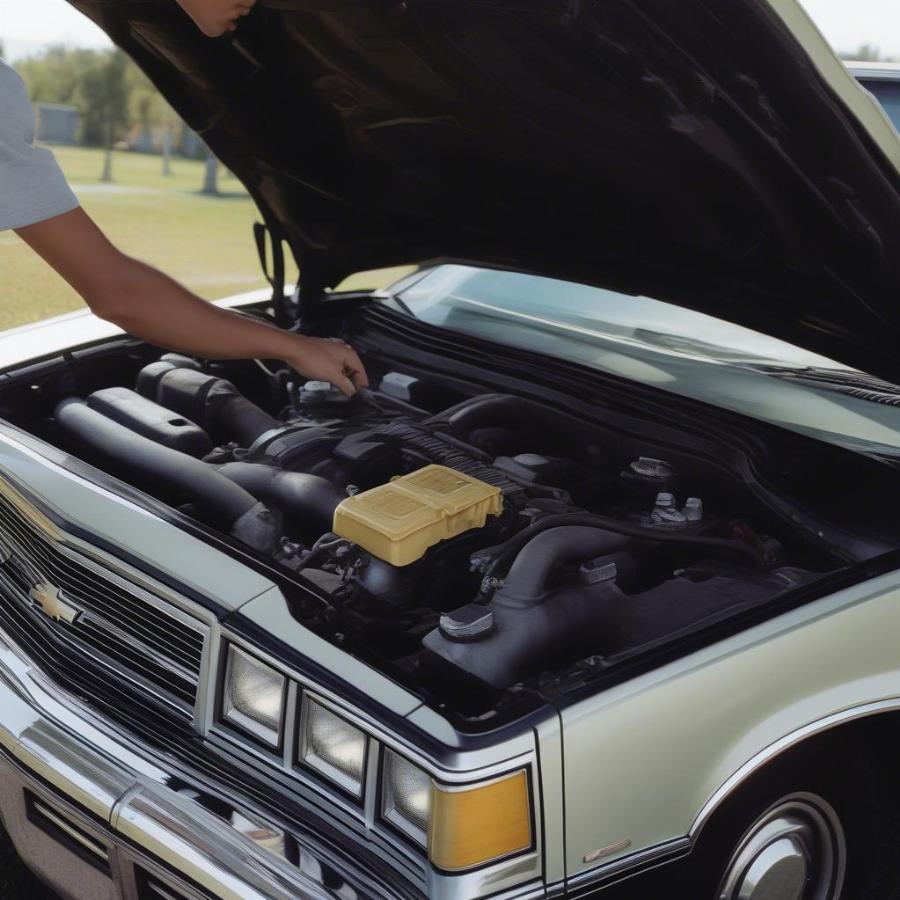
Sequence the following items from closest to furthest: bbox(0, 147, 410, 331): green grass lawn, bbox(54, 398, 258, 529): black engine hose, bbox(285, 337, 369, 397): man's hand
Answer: bbox(54, 398, 258, 529): black engine hose
bbox(285, 337, 369, 397): man's hand
bbox(0, 147, 410, 331): green grass lawn

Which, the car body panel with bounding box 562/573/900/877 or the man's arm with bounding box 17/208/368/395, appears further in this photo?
the man's arm with bounding box 17/208/368/395

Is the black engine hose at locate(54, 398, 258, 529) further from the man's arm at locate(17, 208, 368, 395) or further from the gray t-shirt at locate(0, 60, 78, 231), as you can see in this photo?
the gray t-shirt at locate(0, 60, 78, 231)

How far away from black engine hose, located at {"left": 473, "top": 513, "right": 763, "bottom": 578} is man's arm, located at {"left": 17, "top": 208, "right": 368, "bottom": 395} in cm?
47

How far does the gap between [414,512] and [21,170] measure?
31.6 inches

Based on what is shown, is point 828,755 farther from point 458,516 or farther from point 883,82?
point 883,82

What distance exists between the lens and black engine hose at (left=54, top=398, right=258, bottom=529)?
193 cm

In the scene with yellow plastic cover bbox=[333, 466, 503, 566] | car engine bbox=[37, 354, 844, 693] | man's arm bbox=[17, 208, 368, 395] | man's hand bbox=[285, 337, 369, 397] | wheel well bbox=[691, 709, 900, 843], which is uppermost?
man's arm bbox=[17, 208, 368, 395]

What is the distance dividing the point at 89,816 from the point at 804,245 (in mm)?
1459

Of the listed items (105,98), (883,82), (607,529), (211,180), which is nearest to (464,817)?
(607,529)

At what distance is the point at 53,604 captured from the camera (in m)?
1.81

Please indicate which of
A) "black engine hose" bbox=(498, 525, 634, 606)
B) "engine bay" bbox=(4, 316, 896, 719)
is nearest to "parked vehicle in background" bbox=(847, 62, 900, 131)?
"engine bay" bbox=(4, 316, 896, 719)

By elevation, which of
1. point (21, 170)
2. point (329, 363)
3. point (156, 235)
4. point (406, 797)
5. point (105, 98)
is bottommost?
point (156, 235)

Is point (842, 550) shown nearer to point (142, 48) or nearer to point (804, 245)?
point (804, 245)

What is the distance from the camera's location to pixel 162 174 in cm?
1950
